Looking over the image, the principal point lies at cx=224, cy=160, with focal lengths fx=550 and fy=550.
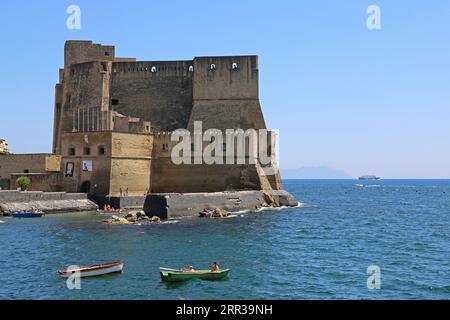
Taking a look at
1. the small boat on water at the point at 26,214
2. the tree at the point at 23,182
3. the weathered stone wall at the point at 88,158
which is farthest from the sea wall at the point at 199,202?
the tree at the point at 23,182

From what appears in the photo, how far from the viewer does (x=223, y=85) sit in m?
34.0

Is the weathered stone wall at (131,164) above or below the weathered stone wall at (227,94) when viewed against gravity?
below

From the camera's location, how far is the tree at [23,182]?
29.3 meters

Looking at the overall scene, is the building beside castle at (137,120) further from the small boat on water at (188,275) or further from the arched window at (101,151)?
the small boat on water at (188,275)

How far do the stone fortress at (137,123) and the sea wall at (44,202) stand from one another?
36.4 inches

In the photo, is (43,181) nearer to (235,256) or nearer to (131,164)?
(131,164)

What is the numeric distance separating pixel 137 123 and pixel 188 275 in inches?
818

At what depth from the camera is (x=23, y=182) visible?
96.2 ft

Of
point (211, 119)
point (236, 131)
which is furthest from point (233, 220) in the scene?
point (211, 119)

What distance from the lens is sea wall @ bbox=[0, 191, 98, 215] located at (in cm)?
2620

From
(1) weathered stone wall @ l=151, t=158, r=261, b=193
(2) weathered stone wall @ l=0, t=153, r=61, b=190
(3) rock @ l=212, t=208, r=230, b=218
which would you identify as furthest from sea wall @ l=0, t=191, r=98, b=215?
(3) rock @ l=212, t=208, r=230, b=218
